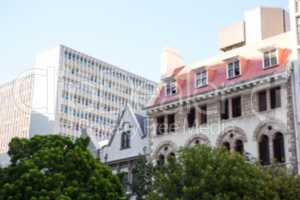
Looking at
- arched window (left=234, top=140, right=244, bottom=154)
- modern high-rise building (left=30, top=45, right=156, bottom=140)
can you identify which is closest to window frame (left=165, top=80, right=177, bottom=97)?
arched window (left=234, top=140, right=244, bottom=154)

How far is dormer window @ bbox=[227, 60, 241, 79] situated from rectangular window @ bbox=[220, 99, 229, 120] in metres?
2.10

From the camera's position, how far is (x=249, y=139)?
1576 inches

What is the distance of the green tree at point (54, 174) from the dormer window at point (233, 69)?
13797 mm

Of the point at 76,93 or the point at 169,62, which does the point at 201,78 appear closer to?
the point at 169,62

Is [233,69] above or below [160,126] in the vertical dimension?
above

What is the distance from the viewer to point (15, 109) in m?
147

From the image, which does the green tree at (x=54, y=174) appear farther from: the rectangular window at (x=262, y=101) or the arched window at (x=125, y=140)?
the arched window at (x=125, y=140)

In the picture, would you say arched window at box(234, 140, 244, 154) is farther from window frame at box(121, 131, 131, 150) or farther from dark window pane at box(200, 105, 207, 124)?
window frame at box(121, 131, 131, 150)

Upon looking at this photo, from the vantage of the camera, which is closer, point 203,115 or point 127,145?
point 203,115

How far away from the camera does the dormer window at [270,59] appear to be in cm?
4119

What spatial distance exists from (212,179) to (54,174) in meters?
8.89

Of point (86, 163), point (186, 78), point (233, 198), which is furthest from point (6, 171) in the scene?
point (186, 78)

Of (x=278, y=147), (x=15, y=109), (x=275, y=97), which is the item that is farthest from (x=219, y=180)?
(x=15, y=109)

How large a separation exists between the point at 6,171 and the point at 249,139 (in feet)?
56.3
